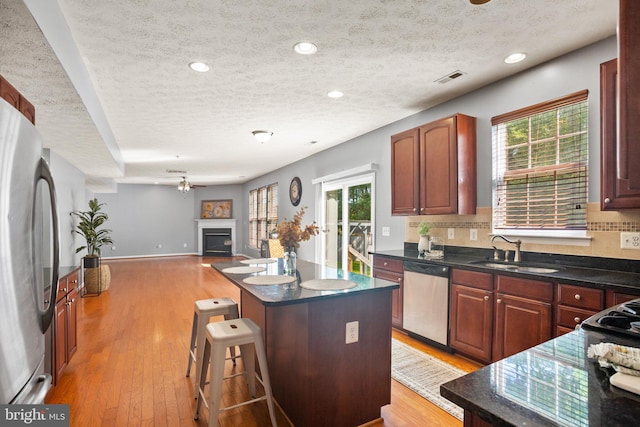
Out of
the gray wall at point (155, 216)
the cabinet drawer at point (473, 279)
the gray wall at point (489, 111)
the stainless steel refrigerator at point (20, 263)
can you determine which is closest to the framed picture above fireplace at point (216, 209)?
the gray wall at point (155, 216)

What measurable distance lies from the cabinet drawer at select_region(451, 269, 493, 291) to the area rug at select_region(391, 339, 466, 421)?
710mm

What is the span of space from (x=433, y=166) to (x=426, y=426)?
2.36 meters

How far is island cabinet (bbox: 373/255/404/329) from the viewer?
367cm

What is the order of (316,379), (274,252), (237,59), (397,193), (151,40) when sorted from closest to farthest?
1. (316,379)
2. (151,40)
3. (237,59)
4. (397,193)
5. (274,252)

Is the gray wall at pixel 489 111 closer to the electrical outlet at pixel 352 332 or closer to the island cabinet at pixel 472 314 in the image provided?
the island cabinet at pixel 472 314

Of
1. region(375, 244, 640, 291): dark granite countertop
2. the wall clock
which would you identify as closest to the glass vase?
region(375, 244, 640, 291): dark granite countertop

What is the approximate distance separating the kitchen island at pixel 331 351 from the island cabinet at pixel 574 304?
1.18 metres

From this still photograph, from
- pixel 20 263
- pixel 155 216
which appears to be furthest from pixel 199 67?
pixel 155 216

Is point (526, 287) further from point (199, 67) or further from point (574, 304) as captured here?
point (199, 67)

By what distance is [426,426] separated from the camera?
211 cm

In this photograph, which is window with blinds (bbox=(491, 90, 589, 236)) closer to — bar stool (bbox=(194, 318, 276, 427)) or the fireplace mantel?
bar stool (bbox=(194, 318, 276, 427))

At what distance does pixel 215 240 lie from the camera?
12.0 metres

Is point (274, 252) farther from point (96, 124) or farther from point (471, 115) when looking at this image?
point (471, 115)

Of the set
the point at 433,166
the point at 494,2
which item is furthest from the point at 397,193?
the point at 494,2
